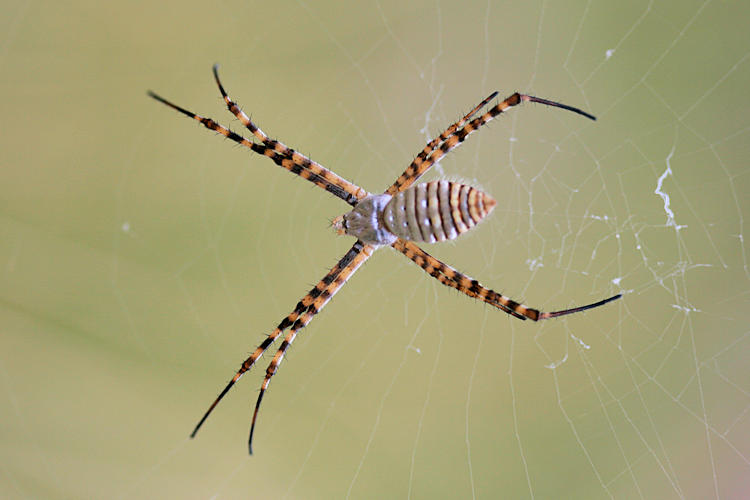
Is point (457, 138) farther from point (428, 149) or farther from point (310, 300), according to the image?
point (310, 300)

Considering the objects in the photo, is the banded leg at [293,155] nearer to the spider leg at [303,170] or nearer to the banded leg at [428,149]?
the spider leg at [303,170]

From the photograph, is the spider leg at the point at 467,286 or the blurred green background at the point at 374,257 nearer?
the spider leg at the point at 467,286

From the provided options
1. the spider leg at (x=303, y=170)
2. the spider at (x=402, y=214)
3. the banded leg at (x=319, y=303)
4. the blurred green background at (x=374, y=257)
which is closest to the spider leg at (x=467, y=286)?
the spider at (x=402, y=214)

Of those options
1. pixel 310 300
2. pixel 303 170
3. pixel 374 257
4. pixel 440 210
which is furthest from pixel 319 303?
pixel 374 257

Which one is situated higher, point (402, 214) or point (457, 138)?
point (457, 138)

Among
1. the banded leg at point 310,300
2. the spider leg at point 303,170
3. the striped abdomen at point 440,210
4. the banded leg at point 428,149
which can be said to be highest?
the banded leg at point 428,149

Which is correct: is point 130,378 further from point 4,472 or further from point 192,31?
point 192,31

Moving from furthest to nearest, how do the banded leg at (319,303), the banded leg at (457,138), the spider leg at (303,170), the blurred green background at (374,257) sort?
1. the blurred green background at (374,257)
2. the banded leg at (319,303)
3. the spider leg at (303,170)
4. the banded leg at (457,138)
